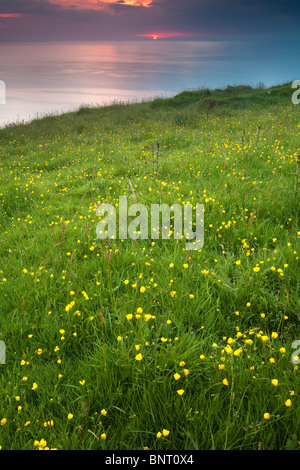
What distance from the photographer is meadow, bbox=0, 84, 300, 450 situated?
198 cm

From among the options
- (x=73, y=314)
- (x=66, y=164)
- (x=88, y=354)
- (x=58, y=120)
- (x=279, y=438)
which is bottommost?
(x=279, y=438)

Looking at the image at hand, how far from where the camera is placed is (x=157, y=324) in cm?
277

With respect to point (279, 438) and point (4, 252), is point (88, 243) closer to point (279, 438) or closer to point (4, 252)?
point (4, 252)

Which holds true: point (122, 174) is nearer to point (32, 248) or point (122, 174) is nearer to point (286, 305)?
point (32, 248)

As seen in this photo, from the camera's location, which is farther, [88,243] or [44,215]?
[44,215]

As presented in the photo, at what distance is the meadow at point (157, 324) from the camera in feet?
6.49

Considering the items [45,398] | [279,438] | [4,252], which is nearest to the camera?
[279,438]

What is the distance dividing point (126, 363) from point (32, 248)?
263cm

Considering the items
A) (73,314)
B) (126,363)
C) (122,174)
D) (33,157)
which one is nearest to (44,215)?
(122,174)

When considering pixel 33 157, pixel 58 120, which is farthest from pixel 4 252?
pixel 58 120

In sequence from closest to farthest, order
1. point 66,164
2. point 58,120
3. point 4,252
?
point 4,252 → point 66,164 → point 58,120

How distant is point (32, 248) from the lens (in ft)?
14.2

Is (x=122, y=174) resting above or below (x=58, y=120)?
below

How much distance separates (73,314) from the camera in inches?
114
